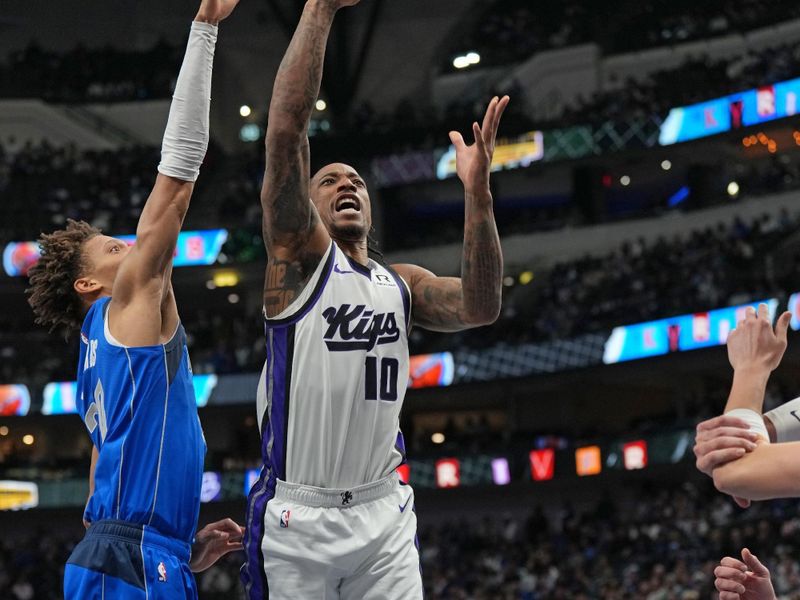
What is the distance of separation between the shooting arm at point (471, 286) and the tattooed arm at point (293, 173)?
69cm

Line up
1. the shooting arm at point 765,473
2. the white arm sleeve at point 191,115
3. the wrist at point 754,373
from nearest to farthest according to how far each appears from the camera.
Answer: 1. the shooting arm at point 765,473
2. the wrist at point 754,373
3. the white arm sleeve at point 191,115

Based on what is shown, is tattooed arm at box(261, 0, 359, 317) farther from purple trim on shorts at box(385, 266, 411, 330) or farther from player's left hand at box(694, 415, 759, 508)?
player's left hand at box(694, 415, 759, 508)

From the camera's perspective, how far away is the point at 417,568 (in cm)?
539

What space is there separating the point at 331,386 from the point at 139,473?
36.0 inches

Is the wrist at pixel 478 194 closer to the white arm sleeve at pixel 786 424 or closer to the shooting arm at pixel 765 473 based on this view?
the white arm sleeve at pixel 786 424

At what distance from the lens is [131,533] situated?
15.7 ft

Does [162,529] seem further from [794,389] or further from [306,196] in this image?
[794,389]

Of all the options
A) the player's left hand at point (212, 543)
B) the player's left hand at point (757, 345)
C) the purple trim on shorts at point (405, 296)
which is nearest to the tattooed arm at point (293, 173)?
the purple trim on shorts at point (405, 296)

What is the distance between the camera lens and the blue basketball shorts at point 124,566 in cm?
468

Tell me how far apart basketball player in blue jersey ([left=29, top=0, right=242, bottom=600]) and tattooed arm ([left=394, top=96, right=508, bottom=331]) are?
48.9 inches

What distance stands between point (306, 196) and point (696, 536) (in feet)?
68.4

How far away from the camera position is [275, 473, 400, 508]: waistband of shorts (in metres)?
5.22

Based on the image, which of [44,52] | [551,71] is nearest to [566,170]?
[551,71]

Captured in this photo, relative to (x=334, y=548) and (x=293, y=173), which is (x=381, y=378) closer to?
(x=334, y=548)
